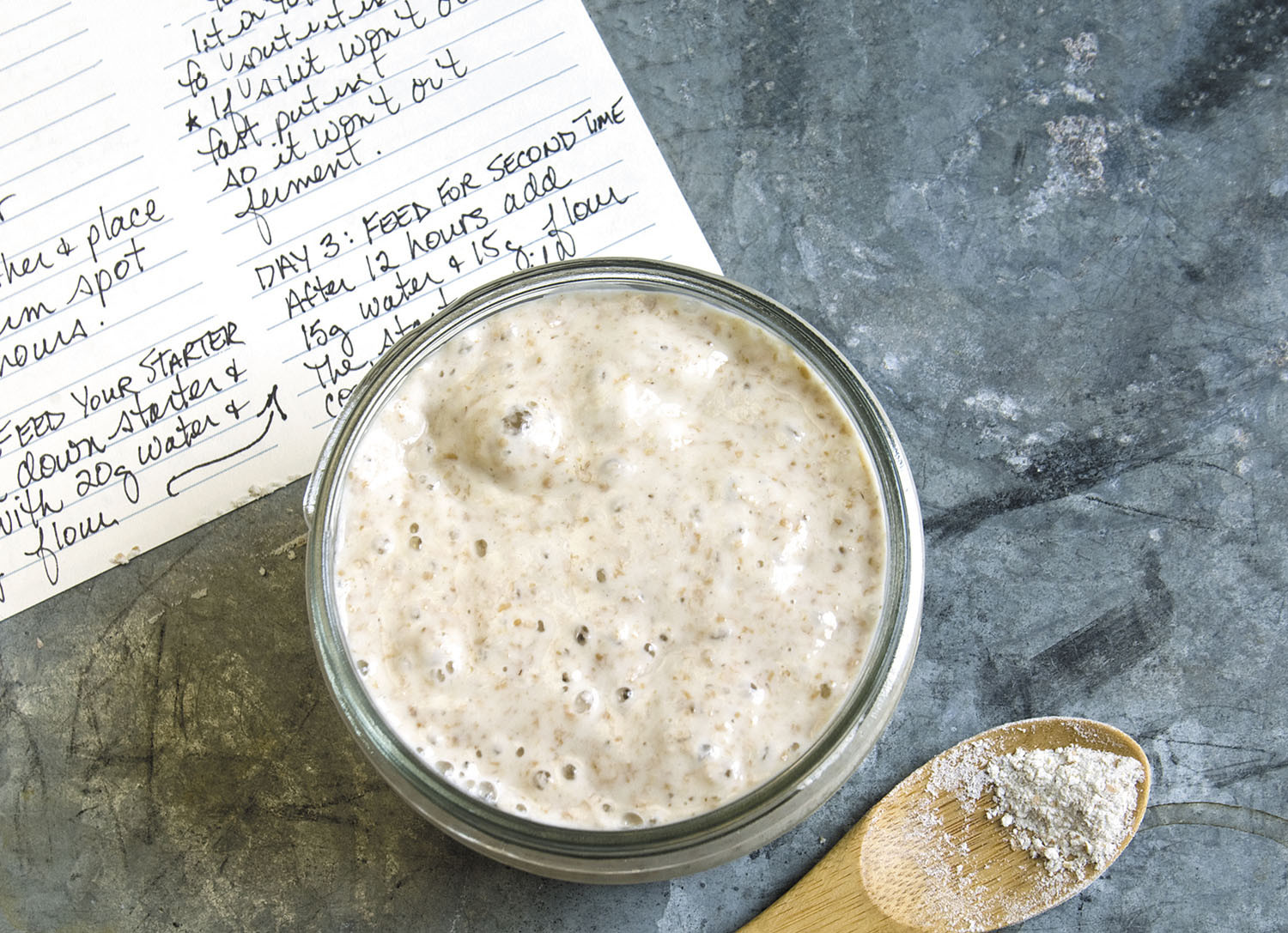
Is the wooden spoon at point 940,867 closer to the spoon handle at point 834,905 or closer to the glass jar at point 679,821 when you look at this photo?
the spoon handle at point 834,905

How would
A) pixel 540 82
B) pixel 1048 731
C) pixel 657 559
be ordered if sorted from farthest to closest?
1. pixel 540 82
2. pixel 1048 731
3. pixel 657 559

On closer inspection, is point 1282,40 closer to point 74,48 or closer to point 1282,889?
point 1282,889

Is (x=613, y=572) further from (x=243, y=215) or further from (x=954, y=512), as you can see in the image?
(x=243, y=215)

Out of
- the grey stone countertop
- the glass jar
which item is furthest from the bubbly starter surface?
the grey stone countertop

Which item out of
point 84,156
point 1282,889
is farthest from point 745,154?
point 1282,889

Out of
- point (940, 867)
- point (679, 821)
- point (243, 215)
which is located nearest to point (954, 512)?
point (940, 867)

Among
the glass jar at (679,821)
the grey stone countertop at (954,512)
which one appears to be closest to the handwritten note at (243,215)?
the grey stone countertop at (954,512)
